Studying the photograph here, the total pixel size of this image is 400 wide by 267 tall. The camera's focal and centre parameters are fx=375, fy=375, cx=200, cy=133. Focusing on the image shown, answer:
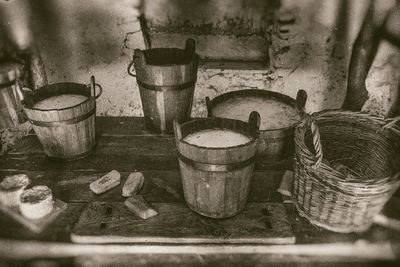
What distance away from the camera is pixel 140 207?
2854 mm

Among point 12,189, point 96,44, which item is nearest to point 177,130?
point 12,189

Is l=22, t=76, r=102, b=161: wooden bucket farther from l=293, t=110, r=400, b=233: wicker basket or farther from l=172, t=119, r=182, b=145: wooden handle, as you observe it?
l=293, t=110, r=400, b=233: wicker basket

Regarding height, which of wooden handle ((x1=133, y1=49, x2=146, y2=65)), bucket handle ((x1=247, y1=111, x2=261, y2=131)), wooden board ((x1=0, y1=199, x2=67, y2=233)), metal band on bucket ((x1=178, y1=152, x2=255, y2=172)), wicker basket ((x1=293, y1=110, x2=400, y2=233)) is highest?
wooden handle ((x1=133, y1=49, x2=146, y2=65))

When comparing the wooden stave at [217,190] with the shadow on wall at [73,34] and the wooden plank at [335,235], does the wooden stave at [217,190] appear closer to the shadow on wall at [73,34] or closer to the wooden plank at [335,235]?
the wooden plank at [335,235]

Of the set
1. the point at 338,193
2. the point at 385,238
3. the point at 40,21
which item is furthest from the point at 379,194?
the point at 40,21

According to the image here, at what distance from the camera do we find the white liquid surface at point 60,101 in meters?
3.38

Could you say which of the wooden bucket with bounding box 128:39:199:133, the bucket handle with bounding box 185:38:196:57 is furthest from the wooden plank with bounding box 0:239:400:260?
the bucket handle with bounding box 185:38:196:57

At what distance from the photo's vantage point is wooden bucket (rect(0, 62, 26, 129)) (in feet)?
12.3

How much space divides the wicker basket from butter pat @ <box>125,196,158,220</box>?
1122mm

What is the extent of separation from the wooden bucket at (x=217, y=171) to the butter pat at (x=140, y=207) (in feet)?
0.96

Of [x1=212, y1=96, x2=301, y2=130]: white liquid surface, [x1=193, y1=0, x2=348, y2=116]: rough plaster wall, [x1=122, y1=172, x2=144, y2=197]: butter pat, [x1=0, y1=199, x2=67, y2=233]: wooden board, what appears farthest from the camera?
[x1=193, y1=0, x2=348, y2=116]: rough plaster wall

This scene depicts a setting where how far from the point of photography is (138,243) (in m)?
2.62

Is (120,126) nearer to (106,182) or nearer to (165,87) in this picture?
(165,87)

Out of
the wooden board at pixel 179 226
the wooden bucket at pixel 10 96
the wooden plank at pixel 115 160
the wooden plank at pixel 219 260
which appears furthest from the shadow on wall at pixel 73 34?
the wooden plank at pixel 219 260
